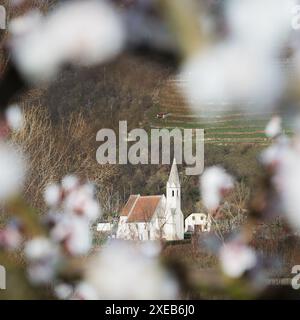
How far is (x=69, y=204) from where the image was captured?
107cm

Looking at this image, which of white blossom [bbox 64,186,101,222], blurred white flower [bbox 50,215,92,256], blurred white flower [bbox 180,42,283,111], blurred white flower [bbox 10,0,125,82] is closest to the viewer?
blurred white flower [bbox 180,42,283,111]

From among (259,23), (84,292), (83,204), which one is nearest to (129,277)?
(84,292)

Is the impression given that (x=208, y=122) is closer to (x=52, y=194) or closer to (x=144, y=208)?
(x=144, y=208)

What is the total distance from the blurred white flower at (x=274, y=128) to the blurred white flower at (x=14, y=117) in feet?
1.42

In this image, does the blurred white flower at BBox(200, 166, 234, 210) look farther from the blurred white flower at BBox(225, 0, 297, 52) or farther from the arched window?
the arched window

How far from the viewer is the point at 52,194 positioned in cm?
109

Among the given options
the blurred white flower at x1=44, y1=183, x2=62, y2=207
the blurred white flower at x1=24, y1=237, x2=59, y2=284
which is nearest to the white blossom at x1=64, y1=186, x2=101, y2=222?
the blurred white flower at x1=44, y1=183, x2=62, y2=207

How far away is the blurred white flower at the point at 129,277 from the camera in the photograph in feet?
3.11

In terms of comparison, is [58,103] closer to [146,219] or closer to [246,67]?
[146,219]

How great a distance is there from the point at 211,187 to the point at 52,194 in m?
0.32

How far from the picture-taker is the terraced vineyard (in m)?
1.09

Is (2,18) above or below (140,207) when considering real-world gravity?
above

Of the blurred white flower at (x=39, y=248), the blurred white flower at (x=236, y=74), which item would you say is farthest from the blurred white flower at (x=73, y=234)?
the blurred white flower at (x=236, y=74)
